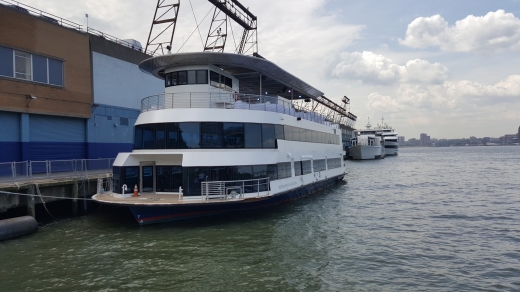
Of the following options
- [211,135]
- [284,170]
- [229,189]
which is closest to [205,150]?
[211,135]

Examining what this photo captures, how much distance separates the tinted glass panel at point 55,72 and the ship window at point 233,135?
13.9m

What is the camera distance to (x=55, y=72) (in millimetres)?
22344

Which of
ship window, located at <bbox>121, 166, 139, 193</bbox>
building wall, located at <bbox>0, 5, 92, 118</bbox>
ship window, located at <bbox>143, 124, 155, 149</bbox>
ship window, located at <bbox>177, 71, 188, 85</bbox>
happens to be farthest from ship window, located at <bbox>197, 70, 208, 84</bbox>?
building wall, located at <bbox>0, 5, 92, 118</bbox>

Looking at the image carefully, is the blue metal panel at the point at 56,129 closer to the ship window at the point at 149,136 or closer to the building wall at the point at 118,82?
the building wall at the point at 118,82

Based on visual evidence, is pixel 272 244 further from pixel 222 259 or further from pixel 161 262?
pixel 161 262

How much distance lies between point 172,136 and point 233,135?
267 cm

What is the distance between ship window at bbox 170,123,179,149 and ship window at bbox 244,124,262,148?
3077 millimetres

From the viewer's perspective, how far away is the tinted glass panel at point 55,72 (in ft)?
72.3

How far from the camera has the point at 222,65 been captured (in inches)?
715

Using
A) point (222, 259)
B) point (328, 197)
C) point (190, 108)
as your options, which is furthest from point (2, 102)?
point (328, 197)

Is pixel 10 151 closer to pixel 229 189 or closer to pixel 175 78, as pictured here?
pixel 175 78

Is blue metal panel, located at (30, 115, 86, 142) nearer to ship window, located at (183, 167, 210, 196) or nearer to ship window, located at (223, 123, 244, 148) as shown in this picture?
ship window, located at (183, 167, 210, 196)

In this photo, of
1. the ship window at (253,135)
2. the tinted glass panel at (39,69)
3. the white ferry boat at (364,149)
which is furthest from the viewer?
the white ferry boat at (364,149)

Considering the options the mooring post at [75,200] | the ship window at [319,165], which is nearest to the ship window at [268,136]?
the ship window at [319,165]
